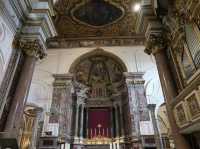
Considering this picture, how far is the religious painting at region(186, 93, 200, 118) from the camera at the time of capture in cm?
331

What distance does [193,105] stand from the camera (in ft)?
11.4

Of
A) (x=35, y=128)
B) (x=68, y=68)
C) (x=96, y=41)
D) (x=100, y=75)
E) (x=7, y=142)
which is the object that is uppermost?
(x=96, y=41)

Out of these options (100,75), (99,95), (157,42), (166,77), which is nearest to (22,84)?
(166,77)

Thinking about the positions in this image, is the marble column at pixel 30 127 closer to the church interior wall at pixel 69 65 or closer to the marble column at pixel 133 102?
the church interior wall at pixel 69 65

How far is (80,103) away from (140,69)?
4586 mm

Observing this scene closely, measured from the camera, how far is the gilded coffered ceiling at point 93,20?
12398 mm

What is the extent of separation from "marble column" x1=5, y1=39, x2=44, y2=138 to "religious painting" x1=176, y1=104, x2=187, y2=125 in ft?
12.3

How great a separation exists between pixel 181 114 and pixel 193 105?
684mm

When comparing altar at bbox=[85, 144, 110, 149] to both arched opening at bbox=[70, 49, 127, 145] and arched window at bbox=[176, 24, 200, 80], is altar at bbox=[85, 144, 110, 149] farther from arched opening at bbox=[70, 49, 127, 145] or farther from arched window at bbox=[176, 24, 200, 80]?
arched window at bbox=[176, 24, 200, 80]

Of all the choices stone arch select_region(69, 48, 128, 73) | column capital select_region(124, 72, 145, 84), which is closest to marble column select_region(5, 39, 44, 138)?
stone arch select_region(69, 48, 128, 73)

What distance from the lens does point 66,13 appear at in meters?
12.7

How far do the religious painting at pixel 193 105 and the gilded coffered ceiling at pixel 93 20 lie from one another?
9997mm

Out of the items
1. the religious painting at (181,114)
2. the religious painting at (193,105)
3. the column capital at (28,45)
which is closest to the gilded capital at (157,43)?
the religious painting at (181,114)

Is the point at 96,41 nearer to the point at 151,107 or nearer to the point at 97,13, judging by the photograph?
the point at 97,13
